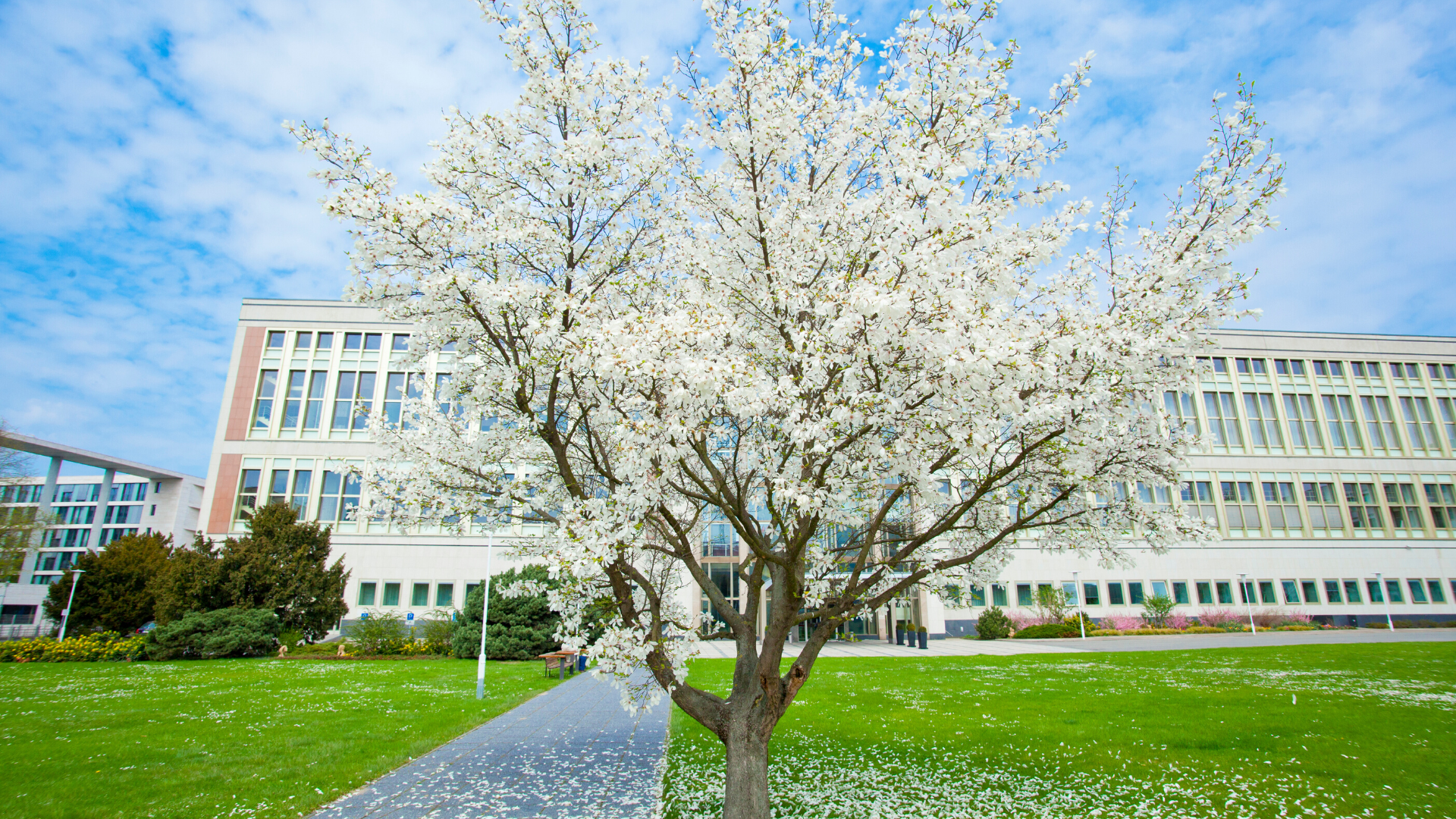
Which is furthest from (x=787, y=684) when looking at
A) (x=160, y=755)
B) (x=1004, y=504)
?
(x=160, y=755)

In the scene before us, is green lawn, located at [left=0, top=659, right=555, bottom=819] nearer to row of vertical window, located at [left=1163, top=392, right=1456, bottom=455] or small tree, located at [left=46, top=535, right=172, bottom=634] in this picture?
small tree, located at [left=46, top=535, right=172, bottom=634]

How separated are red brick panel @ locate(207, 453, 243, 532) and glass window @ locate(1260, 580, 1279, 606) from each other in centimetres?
7079

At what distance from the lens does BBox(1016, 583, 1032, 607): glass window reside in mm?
47156

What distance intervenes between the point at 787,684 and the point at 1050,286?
5.48m

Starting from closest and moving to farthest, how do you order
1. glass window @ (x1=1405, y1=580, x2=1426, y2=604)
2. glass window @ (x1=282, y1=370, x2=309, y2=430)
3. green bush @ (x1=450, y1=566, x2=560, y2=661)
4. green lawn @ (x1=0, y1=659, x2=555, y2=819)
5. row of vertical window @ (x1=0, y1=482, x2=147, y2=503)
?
green lawn @ (x1=0, y1=659, x2=555, y2=819) → green bush @ (x1=450, y1=566, x2=560, y2=661) → glass window @ (x1=282, y1=370, x2=309, y2=430) → glass window @ (x1=1405, y1=580, x2=1426, y2=604) → row of vertical window @ (x1=0, y1=482, x2=147, y2=503)

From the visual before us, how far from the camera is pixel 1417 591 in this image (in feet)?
163

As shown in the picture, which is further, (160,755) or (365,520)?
(160,755)

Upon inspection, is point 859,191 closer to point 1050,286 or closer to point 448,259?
point 1050,286

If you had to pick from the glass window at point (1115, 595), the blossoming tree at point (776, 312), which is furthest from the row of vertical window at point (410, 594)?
the glass window at point (1115, 595)

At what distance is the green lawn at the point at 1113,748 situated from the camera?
8.46 meters

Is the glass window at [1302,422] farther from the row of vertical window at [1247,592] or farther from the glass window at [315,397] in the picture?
the glass window at [315,397]

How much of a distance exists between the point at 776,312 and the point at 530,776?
8.33 meters

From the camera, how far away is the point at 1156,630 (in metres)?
42.3

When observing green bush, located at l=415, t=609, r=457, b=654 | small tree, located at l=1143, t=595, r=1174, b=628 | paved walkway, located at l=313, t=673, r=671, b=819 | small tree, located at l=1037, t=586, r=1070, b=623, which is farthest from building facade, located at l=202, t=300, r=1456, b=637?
paved walkway, located at l=313, t=673, r=671, b=819
